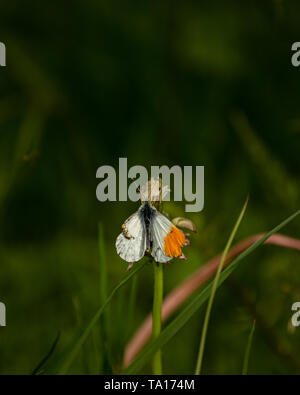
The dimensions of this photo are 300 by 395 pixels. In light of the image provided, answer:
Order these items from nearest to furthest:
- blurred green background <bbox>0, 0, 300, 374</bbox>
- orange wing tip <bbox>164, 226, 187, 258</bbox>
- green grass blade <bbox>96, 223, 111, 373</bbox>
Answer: orange wing tip <bbox>164, 226, 187, 258</bbox>, green grass blade <bbox>96, 223, 111, 373</bbox>, blurred green background <bbox>0, 0, 300, 374</bbox>

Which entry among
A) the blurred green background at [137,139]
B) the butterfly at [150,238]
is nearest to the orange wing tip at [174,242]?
the butterfly at [150,238]

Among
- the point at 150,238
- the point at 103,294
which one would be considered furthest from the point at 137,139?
the point at 150,238

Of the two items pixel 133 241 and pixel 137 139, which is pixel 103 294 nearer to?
pixel 133 241

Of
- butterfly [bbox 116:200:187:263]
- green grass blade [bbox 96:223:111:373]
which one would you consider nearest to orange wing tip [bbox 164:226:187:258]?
butterfly [bbox 116:200:187:263]

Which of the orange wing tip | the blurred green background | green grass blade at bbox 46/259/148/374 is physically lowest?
green grass blade at bbox 46/259/148/374

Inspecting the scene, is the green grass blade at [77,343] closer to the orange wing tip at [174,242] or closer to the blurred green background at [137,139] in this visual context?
the orange wing tip at [174,242]

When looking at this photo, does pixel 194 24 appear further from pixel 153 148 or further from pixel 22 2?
pixel 22 2

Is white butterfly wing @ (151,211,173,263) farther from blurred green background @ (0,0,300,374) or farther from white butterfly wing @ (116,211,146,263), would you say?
blurred green background @ (0,0,300,374)
